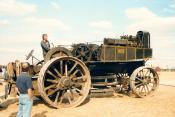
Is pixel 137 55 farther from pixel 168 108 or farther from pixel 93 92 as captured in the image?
pixel 168 108

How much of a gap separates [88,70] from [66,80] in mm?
1117

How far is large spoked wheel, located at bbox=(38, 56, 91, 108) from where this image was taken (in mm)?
11469

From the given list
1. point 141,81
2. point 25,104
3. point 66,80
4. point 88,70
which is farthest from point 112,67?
point 25,104

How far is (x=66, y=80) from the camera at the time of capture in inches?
459

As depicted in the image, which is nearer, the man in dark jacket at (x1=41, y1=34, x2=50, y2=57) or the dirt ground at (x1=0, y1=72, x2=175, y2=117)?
the dirt ground at (x1=0, y1=72, x2=175, y2=117)

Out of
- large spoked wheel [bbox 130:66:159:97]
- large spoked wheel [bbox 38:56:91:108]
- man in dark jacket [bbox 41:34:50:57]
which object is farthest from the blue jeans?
large spoked wheel [bbox 130:66:159:97]

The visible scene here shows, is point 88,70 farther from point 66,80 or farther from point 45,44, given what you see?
point 45,44

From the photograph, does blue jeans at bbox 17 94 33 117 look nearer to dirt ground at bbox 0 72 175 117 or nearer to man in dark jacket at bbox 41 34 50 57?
dirt ground at bbox 0 72 175 117

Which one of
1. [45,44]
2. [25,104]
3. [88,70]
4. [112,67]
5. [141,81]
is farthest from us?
[141,81]

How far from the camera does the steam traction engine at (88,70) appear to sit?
37.8 ft

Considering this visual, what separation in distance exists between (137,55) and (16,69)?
20.3 feet

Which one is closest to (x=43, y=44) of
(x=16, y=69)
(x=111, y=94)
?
(x=16, y=69)

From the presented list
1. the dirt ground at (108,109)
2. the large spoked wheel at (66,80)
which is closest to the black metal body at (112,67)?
the large spoked wheel at (66,80)

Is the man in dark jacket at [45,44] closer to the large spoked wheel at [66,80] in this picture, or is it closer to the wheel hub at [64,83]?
the large spoked wheel at [66,80]
